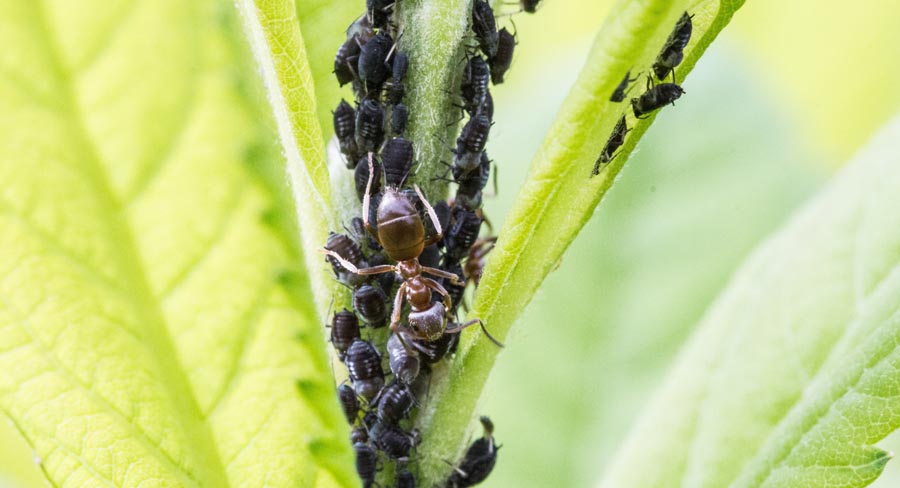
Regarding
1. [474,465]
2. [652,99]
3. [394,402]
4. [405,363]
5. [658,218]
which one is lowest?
[658,218]

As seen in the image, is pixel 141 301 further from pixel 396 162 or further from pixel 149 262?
pixel 396 162

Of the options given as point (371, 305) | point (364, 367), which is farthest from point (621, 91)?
point (364, 367)

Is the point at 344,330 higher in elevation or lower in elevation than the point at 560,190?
lower

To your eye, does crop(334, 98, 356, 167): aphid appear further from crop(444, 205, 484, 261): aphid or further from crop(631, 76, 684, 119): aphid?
crop(631, 76, 684, 119): aphid

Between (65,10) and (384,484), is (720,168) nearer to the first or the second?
(384,484)

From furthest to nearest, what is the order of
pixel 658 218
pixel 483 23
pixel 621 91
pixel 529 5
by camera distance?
pixel 658 218 → pixel 529 5 → pixel 483 23 → pixel 621 91

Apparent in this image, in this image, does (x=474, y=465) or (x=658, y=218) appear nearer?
(x=474, y=465)
